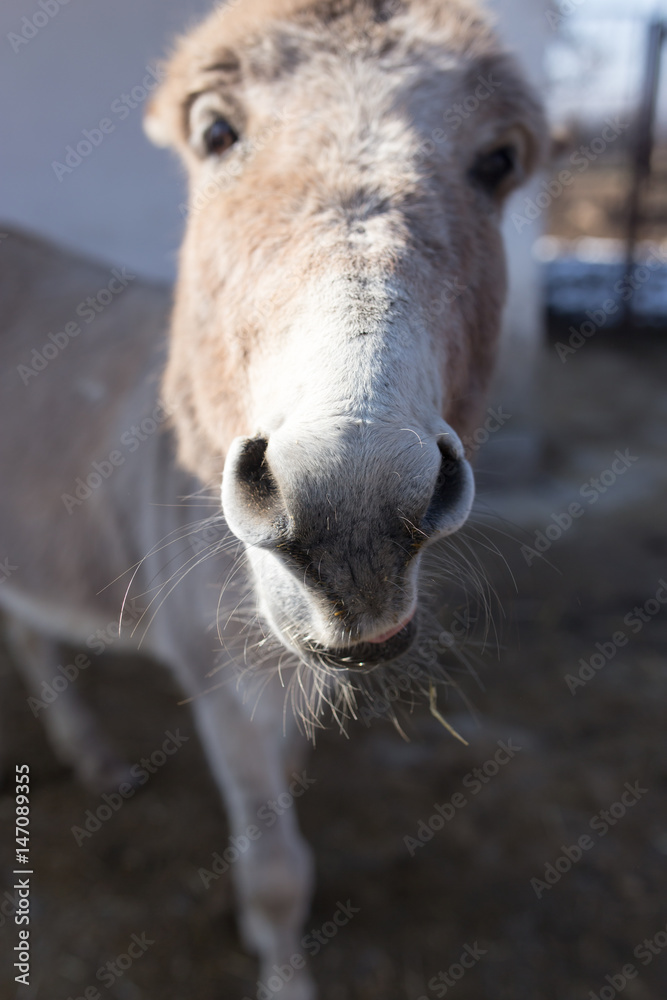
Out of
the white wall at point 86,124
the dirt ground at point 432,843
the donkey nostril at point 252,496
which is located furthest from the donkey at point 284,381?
the white wall at point 86,124

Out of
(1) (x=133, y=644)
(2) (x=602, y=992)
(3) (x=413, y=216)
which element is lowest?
(2) (x=602, y=992)

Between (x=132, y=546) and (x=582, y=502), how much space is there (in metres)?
4.20

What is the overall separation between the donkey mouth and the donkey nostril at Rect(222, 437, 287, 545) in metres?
0.25

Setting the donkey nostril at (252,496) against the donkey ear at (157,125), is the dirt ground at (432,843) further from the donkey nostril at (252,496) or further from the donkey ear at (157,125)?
the donkey ear at (157,125)

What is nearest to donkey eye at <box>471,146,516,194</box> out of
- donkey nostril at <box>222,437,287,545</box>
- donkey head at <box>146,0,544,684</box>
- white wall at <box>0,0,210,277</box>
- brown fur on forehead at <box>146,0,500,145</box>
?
donkey head at <box>146,0,544,684</box>

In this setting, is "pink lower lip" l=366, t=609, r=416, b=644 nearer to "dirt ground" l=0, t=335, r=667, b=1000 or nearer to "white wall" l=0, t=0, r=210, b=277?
"dirt ground" l=0, t=335, r=667, b=1000

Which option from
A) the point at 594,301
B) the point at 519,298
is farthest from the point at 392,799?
the point at 594,301

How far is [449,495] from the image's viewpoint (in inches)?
41.9

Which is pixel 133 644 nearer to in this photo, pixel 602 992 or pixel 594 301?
pixel 602 992

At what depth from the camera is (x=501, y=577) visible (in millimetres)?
4531

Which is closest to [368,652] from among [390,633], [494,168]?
[390,633]

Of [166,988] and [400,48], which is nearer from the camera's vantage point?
[400,48]

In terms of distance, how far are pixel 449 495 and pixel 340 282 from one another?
1.44 feet

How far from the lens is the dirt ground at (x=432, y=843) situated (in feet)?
7.91
